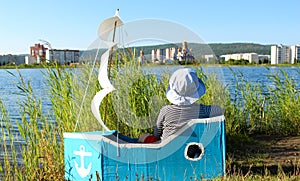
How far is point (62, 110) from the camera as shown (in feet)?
Result: 13.8

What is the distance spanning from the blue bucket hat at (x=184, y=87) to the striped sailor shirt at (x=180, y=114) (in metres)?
0.05

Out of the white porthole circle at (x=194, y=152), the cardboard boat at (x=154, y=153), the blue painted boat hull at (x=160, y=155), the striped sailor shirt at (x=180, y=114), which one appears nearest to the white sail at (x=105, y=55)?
the cardboard boat at (x=154, y=153)

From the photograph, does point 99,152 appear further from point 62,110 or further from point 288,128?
point 288,128

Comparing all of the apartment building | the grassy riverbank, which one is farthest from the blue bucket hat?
the apartment building

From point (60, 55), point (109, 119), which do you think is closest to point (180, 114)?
→ point (109, 119)

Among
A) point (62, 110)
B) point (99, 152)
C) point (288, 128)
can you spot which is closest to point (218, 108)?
point (99, 152)

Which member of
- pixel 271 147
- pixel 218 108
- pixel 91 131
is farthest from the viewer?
pixel 271 147

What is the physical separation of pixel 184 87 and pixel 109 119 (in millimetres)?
1121

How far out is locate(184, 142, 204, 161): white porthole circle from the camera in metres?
3.27

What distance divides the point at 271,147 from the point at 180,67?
6.99ft

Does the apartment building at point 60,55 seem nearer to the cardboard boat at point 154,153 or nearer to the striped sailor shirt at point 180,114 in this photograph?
the cardboard boat at point 154,153

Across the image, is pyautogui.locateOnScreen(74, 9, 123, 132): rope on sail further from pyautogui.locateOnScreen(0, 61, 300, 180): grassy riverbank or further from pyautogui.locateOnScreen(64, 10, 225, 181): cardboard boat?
pyautogui.locateOnScreen(0, 61, 300, 180): grassy riverbank

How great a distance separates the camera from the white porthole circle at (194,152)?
3268 millimetres

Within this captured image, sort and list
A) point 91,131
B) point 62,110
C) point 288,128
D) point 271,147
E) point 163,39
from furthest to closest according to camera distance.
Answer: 1. point 288,128
2. point 271,147
3. point 62,110
4. point 91,131
5. point 163,39
